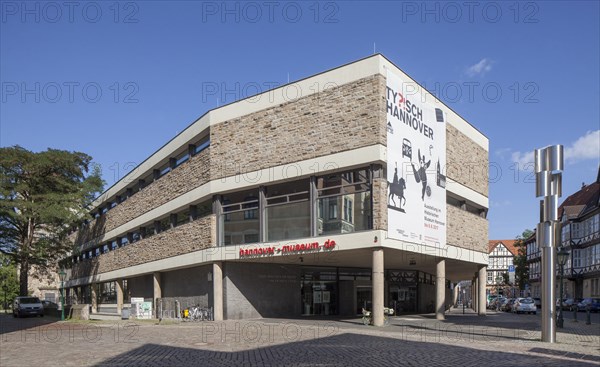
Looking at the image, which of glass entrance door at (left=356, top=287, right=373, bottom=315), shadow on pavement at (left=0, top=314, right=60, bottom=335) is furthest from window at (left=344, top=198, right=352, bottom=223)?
shadow on pavement at (left=0, top=314, right=60, bottom=335)

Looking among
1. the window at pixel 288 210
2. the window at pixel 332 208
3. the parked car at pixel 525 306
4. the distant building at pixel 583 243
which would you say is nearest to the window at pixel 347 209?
the window at pixel 332 208

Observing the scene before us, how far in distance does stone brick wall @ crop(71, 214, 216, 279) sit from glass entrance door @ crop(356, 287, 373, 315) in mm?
10289

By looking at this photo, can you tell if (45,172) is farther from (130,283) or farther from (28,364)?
(28,364)

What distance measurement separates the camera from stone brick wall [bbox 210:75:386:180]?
25.7 m

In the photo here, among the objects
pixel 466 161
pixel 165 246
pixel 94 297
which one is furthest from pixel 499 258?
pixel 165 246

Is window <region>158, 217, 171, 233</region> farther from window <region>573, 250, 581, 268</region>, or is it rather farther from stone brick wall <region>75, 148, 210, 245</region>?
window <region>573, 250, 581, 268</region>

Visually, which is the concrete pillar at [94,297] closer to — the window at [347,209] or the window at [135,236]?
the window at [135,236]

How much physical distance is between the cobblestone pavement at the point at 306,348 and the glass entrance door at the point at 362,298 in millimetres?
12021

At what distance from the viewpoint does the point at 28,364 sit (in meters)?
12.9

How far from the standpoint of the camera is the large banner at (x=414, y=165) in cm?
2641

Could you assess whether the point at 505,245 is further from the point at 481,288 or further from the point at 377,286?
the point at 377,286

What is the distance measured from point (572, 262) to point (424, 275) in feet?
124

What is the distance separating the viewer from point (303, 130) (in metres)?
27.5

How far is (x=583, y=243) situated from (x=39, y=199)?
61385 mm
